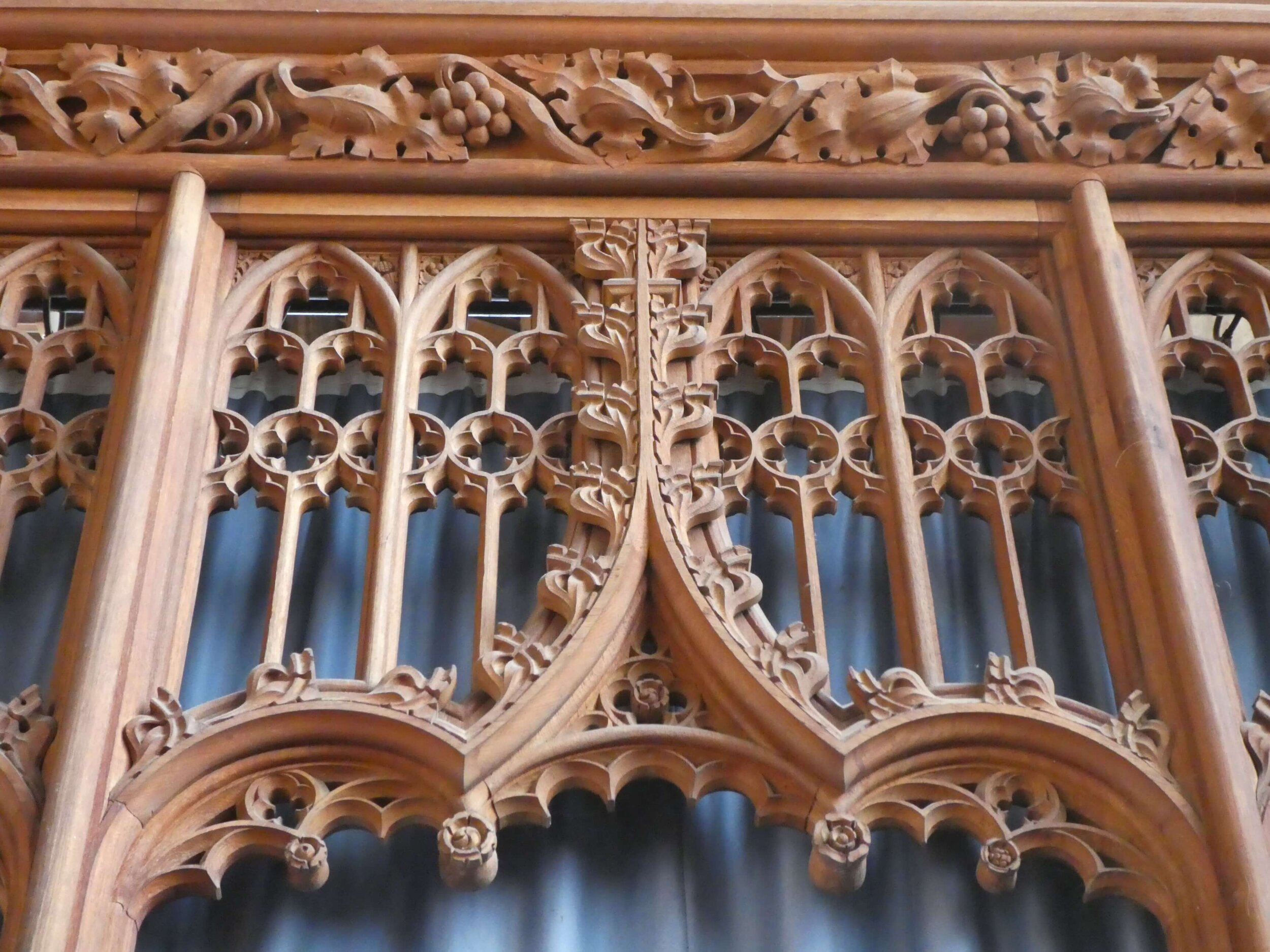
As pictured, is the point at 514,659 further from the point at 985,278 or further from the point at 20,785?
the point at 985,278

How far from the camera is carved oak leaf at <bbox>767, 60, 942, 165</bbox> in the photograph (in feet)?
19.3

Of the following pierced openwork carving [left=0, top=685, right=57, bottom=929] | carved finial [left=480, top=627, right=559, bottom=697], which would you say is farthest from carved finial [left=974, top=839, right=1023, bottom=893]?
pierced openwork carving [left=0, top=685, right=57, bottom=929]

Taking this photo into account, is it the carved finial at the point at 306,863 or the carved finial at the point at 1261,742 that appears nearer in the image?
the carved finial at the point at 306,863

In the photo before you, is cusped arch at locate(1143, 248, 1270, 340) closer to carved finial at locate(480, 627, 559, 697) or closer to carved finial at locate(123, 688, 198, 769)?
carved finial at locate(480, 627, 559, 697)

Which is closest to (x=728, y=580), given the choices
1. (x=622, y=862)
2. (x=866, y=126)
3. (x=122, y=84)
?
(x=622, y=862)

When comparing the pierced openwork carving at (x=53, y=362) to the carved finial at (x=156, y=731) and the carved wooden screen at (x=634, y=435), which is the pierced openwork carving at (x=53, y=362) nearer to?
the carved wooden screen at (x=634, y=435)

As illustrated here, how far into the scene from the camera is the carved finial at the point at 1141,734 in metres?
4.60

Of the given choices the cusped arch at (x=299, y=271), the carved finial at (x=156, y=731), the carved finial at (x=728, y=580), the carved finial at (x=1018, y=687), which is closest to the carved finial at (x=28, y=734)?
the carved finial at (x=156, y=731)

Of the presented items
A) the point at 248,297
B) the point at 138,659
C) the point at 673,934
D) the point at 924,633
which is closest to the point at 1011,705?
the point at 924,633

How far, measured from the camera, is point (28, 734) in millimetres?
4582

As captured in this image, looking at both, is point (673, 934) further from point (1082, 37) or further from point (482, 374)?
point (1082, 37)

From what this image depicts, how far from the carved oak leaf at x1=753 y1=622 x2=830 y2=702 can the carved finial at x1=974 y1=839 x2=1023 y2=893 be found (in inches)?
22.0

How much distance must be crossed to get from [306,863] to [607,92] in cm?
264

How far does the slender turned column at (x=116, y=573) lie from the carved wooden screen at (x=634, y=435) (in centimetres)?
1
